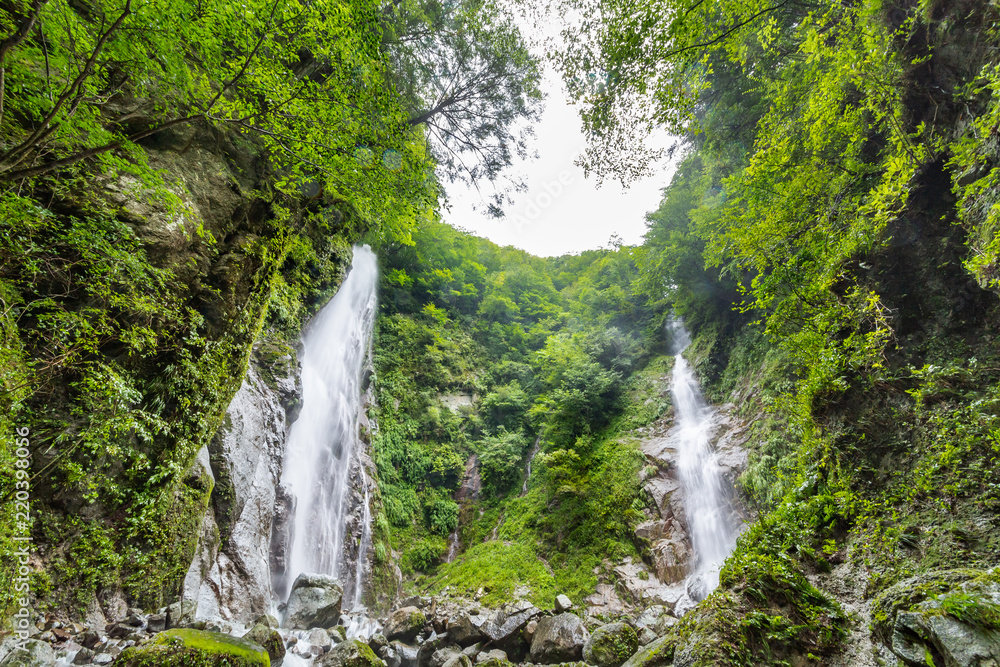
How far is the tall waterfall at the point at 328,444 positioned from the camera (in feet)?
26.6

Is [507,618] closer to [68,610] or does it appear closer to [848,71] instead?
[68,610]

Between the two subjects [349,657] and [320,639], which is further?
[320,639]

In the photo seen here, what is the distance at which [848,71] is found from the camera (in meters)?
4.81

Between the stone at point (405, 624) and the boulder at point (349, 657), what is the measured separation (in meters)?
1.99

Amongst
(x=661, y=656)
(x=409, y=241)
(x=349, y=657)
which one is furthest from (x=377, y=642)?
(x=409, y=241)

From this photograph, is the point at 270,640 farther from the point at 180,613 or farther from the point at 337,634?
the point at 337,634

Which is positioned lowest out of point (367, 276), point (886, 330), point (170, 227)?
point (886, 330)

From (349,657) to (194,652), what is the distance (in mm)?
2300

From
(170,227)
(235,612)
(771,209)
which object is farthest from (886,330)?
(235,612)

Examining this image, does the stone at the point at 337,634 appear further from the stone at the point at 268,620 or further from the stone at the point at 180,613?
the stone at the point at 180,613

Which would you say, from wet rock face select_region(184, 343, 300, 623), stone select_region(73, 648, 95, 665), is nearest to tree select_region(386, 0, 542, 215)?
wet rock face select_region(184, 343, 300, 623)

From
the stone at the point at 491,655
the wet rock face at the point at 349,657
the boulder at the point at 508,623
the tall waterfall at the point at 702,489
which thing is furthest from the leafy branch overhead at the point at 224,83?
the tall waterfall at the point at 702,489

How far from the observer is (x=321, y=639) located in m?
5.87

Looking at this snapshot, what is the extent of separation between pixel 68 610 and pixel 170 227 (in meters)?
4.06
